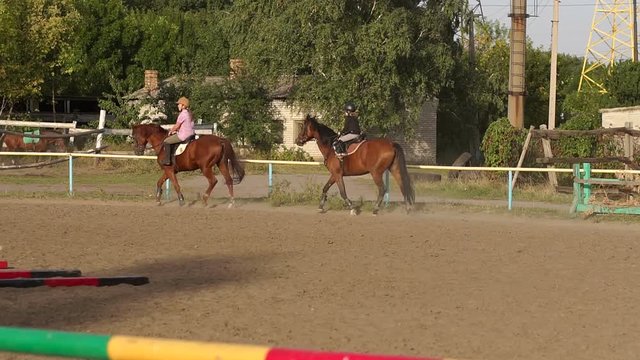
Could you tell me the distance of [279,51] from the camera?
3812cm

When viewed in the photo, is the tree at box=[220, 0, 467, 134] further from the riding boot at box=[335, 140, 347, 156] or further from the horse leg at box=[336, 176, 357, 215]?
the horse leg at box=[336, 176, 357, 215]

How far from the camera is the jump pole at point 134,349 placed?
8.09 feet

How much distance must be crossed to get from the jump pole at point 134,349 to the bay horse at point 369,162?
18.0 m

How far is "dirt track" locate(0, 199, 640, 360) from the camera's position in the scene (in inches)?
328

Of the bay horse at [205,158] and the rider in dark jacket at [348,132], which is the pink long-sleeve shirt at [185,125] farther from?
the rider in dark jacket at [348,132]

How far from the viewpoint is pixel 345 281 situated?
1161 centimetres

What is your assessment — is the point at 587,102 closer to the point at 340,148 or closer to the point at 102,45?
the point at 102,45

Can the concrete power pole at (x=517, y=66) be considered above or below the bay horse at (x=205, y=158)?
above

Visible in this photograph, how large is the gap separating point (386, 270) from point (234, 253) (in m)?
2.56

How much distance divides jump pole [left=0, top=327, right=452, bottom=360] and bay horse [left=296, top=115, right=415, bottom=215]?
1802 centimetres

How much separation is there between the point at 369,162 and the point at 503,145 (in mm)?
8827

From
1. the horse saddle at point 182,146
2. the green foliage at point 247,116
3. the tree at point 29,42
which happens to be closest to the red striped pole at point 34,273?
the horse saddle at point 182,146

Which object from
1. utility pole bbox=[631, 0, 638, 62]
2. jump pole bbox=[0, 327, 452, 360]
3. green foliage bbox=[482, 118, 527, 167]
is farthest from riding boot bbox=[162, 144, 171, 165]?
utility pole bbox=[631, 0, 638, 62]

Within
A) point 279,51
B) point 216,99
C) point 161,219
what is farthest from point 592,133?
point 216,99
